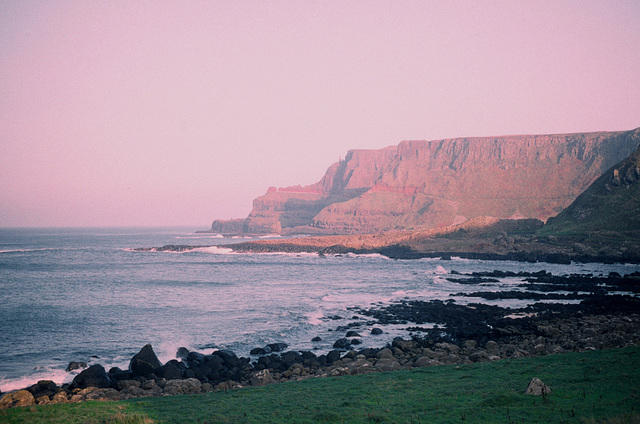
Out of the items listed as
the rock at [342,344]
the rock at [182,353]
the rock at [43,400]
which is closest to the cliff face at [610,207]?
the rock at [342,344]

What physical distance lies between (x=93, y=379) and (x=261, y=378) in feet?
23.8

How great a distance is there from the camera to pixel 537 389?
37.4 ft

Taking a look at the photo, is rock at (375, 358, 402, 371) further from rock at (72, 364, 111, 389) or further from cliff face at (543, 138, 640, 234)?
cliff face at (543, 138, 640, 234)

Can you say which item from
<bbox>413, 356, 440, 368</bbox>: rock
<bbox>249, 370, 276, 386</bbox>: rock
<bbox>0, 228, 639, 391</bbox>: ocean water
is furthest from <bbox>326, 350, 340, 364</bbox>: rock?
<bbox>413, 356, 440, 368</bbox>: rock

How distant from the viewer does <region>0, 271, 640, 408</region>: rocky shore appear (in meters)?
17.6

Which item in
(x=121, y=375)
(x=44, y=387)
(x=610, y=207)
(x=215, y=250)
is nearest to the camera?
(x=44, y=387)

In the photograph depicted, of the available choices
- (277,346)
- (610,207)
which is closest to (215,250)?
(610,207)

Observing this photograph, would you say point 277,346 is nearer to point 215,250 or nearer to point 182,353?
point 182,353

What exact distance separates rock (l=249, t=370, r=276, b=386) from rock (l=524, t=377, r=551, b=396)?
10.4 meters

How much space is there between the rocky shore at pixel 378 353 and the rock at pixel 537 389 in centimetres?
676

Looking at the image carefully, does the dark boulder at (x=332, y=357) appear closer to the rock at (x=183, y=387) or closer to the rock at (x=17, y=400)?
the rock at (x=183, y=387)

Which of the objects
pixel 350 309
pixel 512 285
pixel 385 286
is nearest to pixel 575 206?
pixel 512 285

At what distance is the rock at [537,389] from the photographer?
11.3 m

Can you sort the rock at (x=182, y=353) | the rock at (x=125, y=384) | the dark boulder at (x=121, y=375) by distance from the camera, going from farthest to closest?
the rock at (x=182, y=353)
the dark boulder at (x=121, y=375)
the rock at (x=125, y=384)
